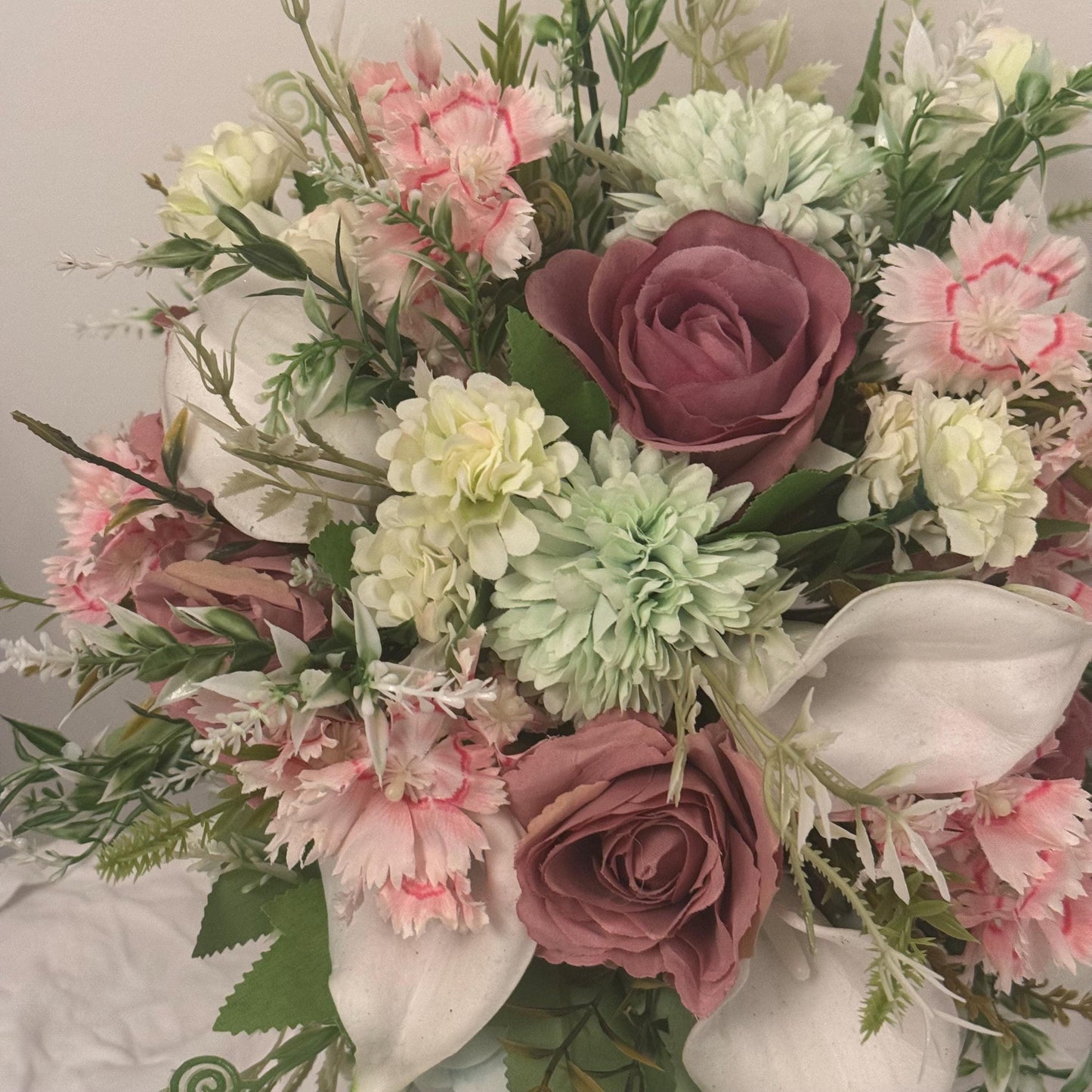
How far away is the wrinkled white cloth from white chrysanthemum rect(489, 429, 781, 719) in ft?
1.78

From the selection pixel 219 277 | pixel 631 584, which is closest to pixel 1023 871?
pixel 631 584

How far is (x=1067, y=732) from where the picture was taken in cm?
46

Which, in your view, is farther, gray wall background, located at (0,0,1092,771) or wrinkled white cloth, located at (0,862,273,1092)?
wrinkled white cloth, located at (0,862,273,1092)

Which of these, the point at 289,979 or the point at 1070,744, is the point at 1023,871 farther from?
the point at 289,979

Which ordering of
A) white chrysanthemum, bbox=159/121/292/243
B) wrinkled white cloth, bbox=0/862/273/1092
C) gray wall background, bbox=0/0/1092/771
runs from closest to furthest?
white chrysanthemum, bbox=159/121/292/243, gray wall background, bbox=0/0/1092/771, wrinkled white cloth, bbox=0/862/273/1092

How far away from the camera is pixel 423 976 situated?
0.42 meters

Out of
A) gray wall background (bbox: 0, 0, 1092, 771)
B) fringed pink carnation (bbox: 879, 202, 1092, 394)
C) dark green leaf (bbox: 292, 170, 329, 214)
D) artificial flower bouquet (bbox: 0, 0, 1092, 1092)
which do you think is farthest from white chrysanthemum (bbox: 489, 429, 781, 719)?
gray wall background (bbox: 0, 0, 1092, 771)

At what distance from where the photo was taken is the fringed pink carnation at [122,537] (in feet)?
1.58

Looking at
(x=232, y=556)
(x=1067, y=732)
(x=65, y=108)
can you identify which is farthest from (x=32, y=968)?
(x=1067, y=732)

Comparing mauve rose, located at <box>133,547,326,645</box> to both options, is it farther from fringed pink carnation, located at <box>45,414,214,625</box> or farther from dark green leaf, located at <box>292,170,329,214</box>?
dark green leaf, located at <box>292,170,329,214</box>

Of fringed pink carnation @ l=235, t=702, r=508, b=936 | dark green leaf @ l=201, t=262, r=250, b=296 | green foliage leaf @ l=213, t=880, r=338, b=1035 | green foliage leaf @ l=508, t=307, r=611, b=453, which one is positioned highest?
dark green leaf @ l=201, t=262, r=250, b=296

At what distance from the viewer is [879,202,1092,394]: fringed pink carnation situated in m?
0.40

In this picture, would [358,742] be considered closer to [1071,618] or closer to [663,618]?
[663,618]

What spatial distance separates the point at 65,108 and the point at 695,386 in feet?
1.91
